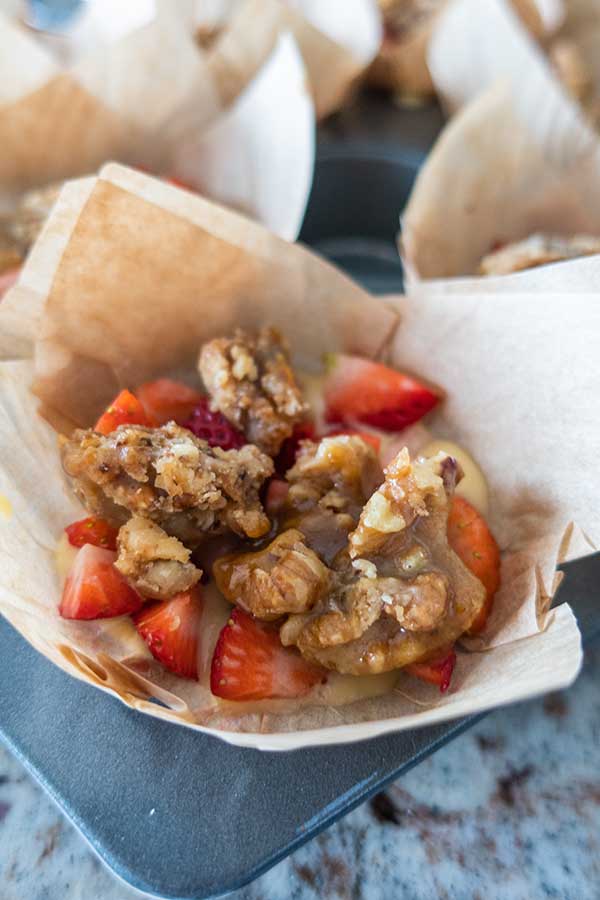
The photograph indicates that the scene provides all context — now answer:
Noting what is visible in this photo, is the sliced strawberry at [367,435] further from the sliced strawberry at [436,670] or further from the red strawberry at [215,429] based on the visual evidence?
the sliced strawberry at [436,670]

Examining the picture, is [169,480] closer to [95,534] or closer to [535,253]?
[95,534]

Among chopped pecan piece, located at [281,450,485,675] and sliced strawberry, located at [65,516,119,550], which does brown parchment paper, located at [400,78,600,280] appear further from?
sliced strawberry, located at [65,516,119,550]

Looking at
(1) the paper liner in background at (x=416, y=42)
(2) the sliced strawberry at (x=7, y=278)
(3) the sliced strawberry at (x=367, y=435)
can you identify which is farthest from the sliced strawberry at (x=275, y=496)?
(1) the paper liner in background at (x=416, y=42)

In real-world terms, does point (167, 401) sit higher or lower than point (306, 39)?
lower

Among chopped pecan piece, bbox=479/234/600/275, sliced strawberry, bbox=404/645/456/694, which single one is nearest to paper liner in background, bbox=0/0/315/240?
chopped pecan piece, bbox=479/234/600/275

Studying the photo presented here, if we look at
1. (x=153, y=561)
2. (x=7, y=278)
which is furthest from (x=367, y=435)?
(x=7, y=278)

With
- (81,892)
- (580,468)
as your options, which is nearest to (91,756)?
(81,892)
